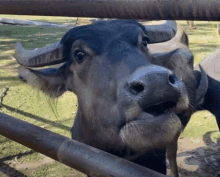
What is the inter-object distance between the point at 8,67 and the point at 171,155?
16.7 feet

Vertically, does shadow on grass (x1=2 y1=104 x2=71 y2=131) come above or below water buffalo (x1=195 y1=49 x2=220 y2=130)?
below

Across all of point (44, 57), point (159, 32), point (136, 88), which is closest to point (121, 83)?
point (136, 88)

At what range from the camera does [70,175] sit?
274 cm

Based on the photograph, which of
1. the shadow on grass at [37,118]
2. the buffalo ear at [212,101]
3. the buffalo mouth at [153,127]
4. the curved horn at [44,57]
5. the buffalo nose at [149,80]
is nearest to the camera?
the buffalo nose at [149,80]

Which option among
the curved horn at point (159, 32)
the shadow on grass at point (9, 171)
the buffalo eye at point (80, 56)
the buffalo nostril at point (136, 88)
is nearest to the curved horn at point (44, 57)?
the buffalo eye at point (80, 56)

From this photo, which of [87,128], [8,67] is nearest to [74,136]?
[87,128]

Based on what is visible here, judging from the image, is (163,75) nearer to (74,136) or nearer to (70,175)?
(74,136)

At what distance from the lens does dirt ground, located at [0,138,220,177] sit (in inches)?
110

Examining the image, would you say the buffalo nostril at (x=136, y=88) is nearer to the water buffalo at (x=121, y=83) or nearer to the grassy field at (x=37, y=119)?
the water buffalo at (x=121, y=83)

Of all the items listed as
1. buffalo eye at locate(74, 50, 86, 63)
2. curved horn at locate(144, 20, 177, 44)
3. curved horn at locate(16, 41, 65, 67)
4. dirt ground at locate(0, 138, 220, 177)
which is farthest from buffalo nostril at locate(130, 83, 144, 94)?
dirt ground at locate(0, 138, 220, 177)

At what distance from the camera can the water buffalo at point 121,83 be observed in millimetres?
1449

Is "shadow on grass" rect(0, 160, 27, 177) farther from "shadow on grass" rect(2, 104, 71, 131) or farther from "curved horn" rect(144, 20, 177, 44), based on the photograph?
"curved horn" rect(144, 20, 177, 44)

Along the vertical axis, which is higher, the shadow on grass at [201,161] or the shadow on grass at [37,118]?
the shadow on grass at [37,118]

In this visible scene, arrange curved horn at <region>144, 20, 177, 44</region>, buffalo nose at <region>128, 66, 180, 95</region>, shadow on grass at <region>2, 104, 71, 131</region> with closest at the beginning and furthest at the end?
1. buffalo nose at <region>128, 66, 180, 95</region>
2. curved horn at <region>144, 20, 177, 44</region>
3. shadow on grass at <region>2, 104, 71, 131</region>
